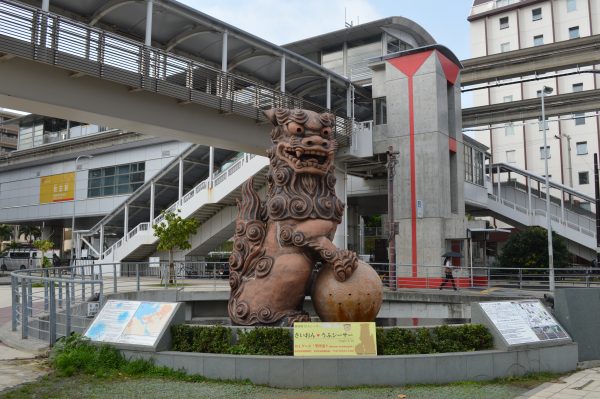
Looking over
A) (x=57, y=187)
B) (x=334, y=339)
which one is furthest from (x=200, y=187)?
(x=57, y=187)

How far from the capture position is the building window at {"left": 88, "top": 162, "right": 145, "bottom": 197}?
44.0 metres

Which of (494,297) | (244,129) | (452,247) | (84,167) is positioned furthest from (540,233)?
(84,167)

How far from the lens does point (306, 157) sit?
1155 cm

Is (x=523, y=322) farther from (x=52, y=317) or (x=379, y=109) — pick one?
(x=379, y=109)

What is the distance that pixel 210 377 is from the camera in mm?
8727

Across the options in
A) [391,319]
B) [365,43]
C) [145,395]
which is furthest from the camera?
[365,43]

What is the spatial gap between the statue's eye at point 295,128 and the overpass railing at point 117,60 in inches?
308

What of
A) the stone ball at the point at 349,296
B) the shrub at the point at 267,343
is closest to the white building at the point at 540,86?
the stone ball at the point at 349,296

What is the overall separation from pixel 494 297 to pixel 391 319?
338 cm

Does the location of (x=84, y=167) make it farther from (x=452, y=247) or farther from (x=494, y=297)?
(x=494, y=297)

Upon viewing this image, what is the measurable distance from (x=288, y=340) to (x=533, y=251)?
22.8 m

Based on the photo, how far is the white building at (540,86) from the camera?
4862 cm

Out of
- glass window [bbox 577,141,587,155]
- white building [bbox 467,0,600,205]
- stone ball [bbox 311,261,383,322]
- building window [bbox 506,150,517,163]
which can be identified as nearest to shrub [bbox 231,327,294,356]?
stone ball [bbox 311,261,383,322]

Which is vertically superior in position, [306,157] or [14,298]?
[306,157]
